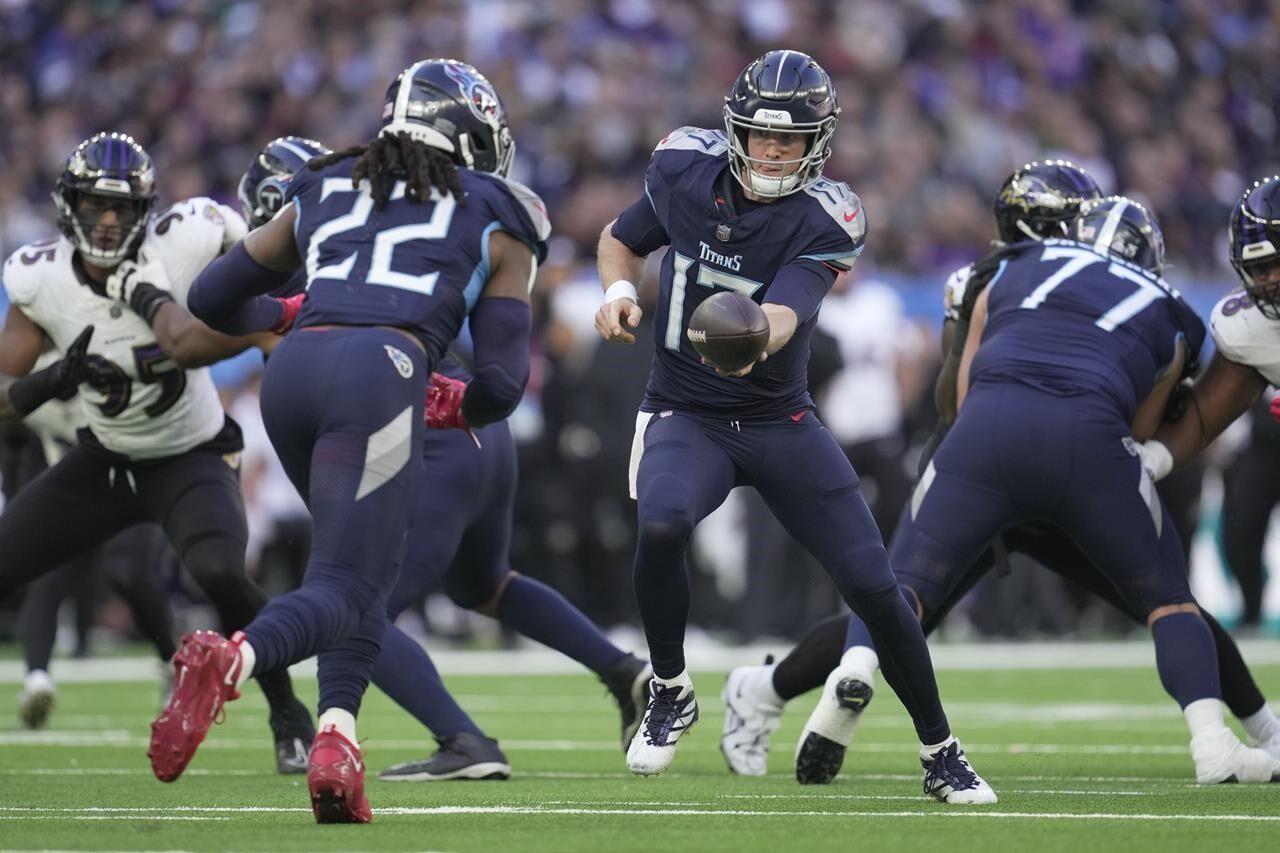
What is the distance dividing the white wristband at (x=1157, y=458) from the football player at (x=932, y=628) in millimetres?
349

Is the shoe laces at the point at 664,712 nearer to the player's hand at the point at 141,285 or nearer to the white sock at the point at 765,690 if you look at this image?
the white sock at the point at 765,690

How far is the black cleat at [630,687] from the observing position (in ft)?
21.9

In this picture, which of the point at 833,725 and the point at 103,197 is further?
the point at 103,197

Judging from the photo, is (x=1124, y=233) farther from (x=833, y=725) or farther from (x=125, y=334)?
(x=125, y=334)

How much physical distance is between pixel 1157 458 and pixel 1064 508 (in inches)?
22.1

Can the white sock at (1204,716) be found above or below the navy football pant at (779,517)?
below

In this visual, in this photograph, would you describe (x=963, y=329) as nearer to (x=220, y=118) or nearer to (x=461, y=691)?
(x=461, y=691)

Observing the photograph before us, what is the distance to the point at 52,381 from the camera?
6.21 m

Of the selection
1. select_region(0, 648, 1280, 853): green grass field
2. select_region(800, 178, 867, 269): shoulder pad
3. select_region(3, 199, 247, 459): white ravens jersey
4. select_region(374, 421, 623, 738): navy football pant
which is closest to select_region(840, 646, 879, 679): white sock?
select_region(0, 648, 1280, 853): green grass field

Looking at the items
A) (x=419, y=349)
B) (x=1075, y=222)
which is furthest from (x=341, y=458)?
(x=1075, y=222)

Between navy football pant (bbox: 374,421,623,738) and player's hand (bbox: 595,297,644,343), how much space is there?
128 centimetres

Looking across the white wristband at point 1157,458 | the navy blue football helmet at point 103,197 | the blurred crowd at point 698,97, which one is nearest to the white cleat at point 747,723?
the white wristband at point 1157,458

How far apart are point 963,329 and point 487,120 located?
189 cm

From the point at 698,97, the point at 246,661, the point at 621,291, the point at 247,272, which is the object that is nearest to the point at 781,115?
the point at 621,291
